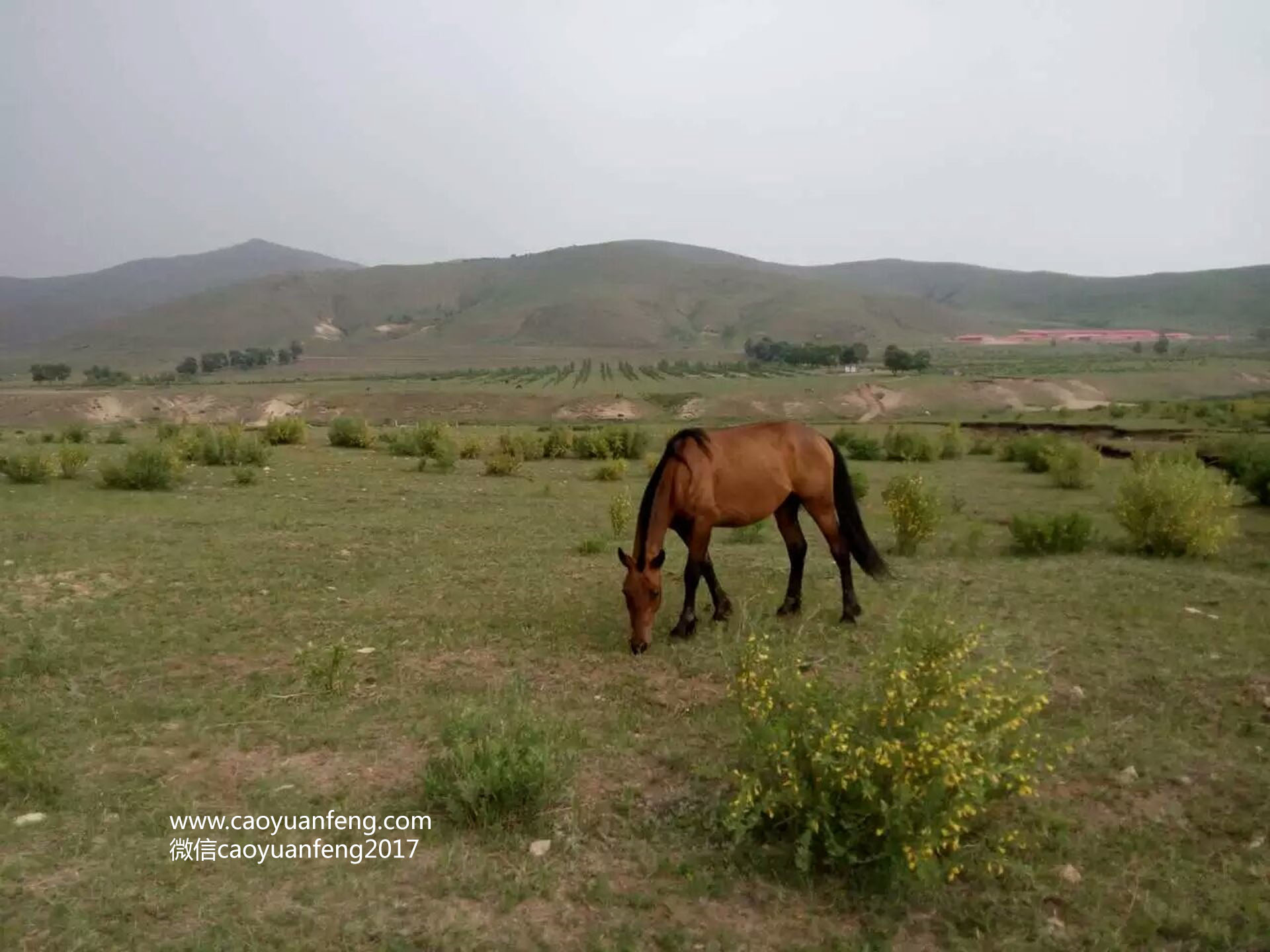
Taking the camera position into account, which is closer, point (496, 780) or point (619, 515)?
point (496, 780)

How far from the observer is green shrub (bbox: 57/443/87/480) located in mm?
17891

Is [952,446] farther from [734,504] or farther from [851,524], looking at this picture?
[734,504]

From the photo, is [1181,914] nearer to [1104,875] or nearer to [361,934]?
[1104,875]

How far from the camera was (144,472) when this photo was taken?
16.7 meters

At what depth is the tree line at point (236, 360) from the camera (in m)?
95.8

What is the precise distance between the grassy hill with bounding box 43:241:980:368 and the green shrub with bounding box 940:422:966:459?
8702cm

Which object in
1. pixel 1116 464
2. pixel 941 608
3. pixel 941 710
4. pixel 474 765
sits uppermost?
pixel 941 608

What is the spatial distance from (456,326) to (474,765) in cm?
14262

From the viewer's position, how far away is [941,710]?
418 centimetres

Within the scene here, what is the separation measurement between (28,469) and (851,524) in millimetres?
16016

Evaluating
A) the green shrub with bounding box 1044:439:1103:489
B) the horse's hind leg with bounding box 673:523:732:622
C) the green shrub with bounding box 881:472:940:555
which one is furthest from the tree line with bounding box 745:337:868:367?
the horse's hind leg with bounding box 673:523:732:622

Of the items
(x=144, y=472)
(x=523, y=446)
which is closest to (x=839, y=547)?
Answer: (x=144, y=472)

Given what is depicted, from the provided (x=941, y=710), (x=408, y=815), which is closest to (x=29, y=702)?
(x=408, y=815)

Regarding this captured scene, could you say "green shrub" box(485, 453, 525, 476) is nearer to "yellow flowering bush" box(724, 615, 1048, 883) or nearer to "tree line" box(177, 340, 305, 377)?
"yellow flowering bush" box(724, 615, 1048, 883)
